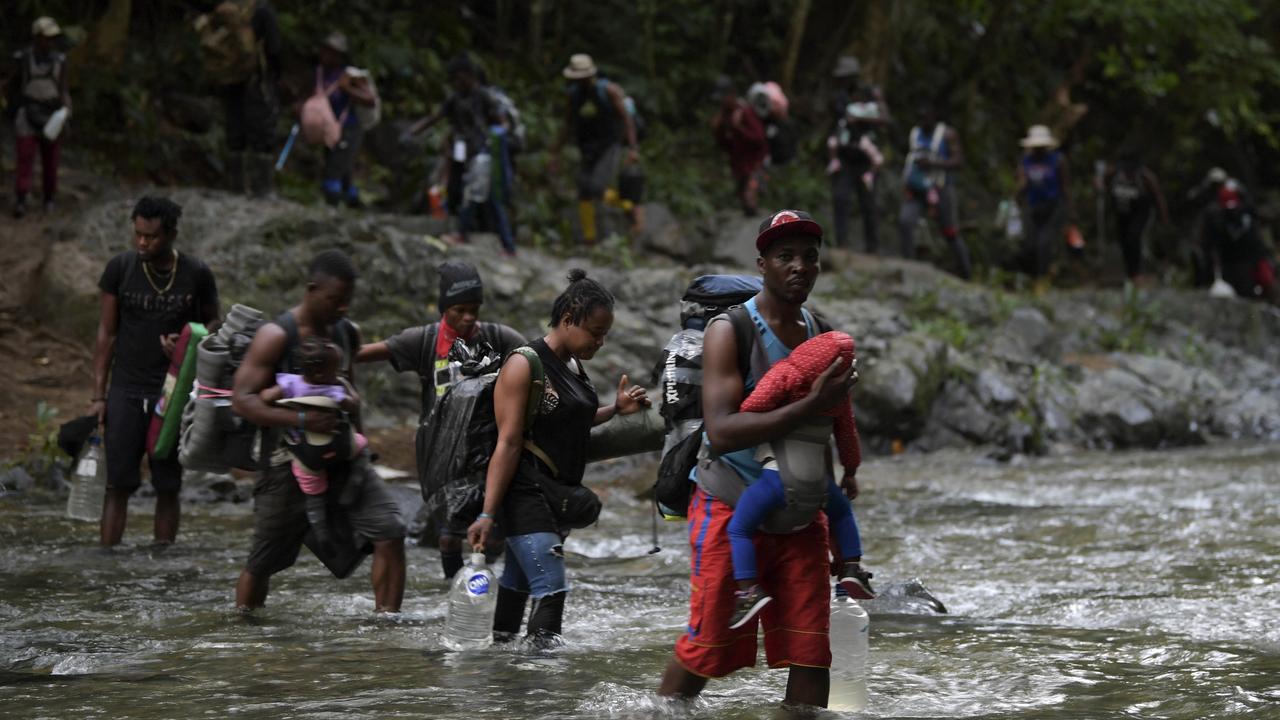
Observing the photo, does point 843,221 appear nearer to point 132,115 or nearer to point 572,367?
point 132,115

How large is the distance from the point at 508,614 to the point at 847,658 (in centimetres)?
183

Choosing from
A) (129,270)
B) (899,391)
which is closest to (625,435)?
(129,270)

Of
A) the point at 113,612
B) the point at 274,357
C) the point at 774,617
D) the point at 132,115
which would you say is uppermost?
the point at 132,115

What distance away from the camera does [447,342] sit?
7.31 metres

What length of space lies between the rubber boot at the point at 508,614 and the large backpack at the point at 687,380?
1360 millimetres

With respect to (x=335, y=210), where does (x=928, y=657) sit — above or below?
below

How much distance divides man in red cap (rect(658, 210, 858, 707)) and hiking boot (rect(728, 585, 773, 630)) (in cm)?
7

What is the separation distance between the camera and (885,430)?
16.5 meters

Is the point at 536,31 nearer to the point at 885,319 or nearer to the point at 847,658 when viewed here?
the point at 885,319

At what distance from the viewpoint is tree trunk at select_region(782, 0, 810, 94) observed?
82.2 ft

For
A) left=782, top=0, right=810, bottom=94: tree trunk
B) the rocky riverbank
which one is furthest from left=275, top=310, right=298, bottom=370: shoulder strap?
left=782, top=0, right=810, bottom=94: tree trunk

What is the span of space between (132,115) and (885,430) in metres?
10.3

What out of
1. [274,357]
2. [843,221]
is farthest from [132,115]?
[274,357]

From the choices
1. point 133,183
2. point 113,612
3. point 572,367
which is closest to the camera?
point 572,367
